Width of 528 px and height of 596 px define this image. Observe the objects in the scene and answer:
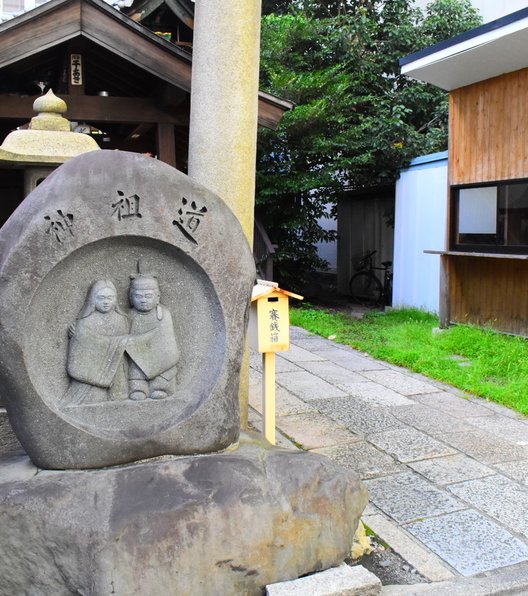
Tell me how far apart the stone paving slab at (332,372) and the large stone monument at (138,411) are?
160 inches

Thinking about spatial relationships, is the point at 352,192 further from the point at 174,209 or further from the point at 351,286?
the point at 174,209

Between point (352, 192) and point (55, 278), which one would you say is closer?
point (55, 278)

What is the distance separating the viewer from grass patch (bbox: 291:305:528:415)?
22.7ft

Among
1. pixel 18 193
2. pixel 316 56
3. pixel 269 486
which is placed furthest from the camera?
pixel 316 56

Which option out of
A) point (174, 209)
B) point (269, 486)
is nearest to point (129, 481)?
point (269, 486)

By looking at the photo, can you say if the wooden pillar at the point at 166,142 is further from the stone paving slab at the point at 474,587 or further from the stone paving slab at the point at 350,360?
the stone paving slab at the point at 474,587

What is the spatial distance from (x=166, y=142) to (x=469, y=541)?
5762 mm

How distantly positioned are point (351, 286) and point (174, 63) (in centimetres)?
896

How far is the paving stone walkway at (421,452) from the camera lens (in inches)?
138

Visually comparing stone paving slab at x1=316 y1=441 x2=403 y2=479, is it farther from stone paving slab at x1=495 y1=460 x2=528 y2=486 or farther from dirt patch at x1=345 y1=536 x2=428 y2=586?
dirt patch at x1=345 y1=536 x2=428 y2=586

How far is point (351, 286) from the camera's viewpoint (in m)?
14.7

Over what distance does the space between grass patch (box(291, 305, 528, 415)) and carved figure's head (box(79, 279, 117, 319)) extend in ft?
15.2

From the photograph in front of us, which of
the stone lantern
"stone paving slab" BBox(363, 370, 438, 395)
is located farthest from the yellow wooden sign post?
"stone paving slab" BBox(363, 370, 438, 395)

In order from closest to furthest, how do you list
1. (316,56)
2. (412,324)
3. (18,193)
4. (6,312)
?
(6,312) < (18,193) < (412,324) < (316,56)
